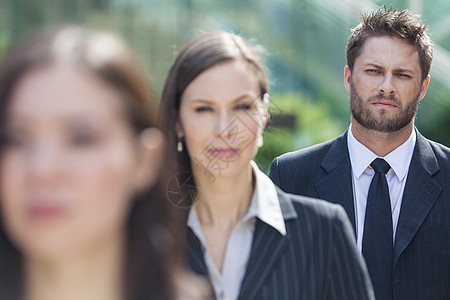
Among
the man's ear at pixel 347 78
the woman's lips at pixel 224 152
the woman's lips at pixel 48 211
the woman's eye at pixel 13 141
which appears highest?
the woman's eye at pixel 13 141

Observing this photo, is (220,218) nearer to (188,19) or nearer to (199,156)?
(199,156)

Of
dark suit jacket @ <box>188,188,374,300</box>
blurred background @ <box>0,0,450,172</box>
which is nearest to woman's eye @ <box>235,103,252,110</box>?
dark suit jacket @ <box>188,188,374,300</box>

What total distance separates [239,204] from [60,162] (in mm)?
1346

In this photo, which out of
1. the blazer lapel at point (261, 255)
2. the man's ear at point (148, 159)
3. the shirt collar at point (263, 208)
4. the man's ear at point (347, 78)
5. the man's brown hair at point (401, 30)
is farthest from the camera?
the man's ear at point (347, 78)

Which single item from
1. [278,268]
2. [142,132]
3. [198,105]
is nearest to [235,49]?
[198,105]

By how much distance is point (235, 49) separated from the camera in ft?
8.11

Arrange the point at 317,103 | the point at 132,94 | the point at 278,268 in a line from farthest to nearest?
the point at 317,103 → the point at 278,268 → the point at 132,94

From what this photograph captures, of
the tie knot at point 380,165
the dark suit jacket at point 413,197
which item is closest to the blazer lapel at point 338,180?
the dark suit jacket at point 413,197

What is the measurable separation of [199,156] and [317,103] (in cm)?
1110

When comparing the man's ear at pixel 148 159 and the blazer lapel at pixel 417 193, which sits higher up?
the man's ear at pixel 148 159

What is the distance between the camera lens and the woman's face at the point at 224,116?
2416mm

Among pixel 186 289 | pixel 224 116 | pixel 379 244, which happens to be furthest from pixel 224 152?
pixel 379 244

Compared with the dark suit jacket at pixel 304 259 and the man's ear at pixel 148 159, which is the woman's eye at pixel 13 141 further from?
Answer: the dark suit jacket at pixel 304 259

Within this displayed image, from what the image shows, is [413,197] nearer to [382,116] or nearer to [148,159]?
[382,116]
